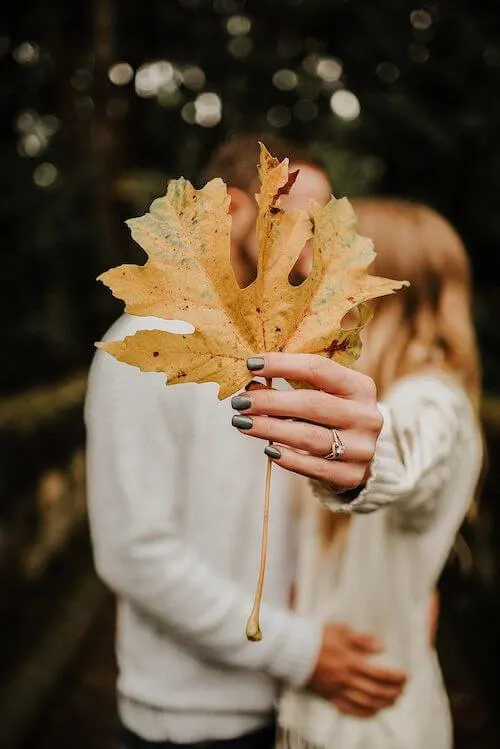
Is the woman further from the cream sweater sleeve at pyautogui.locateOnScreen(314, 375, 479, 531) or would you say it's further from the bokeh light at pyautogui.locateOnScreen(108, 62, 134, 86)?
the bokeh light at pyautogui.locateOnScreen(108, 62, 134, 86)

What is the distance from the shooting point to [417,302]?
81.6 inches

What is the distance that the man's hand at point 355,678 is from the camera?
175 centimetres

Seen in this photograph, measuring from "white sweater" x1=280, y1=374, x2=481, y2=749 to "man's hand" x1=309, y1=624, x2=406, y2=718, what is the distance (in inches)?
0.9

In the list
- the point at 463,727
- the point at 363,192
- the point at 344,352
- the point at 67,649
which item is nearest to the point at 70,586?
the point at 67,649

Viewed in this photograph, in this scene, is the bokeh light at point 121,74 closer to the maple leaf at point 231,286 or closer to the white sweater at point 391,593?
the white sweater at point 391,593

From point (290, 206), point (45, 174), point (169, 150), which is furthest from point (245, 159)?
point (45, 174)

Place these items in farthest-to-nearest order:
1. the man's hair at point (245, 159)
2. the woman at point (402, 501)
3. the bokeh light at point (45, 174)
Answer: the bokeh light at point (45, 174) → the man's hair at point (245, 159) → the woman at point (402, 501)

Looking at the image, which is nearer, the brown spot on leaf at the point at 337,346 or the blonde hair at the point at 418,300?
the brown spot on leaf at the point at 337,346

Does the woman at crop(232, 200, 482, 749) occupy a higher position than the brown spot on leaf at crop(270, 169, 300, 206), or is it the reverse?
the brown spot on leaf at crop(270, 169, 300, 206)

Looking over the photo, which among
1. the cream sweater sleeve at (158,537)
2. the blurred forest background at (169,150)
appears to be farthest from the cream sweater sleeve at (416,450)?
the blurred forest background at (169,150)

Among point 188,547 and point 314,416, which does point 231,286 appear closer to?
point 314,416

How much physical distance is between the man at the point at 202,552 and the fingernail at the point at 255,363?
2.49 feet

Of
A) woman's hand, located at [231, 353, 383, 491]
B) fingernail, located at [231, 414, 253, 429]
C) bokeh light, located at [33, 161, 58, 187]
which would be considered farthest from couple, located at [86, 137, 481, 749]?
bokeh light, located at [33, 161, 58, 187]

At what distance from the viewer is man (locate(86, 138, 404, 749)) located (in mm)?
1714
